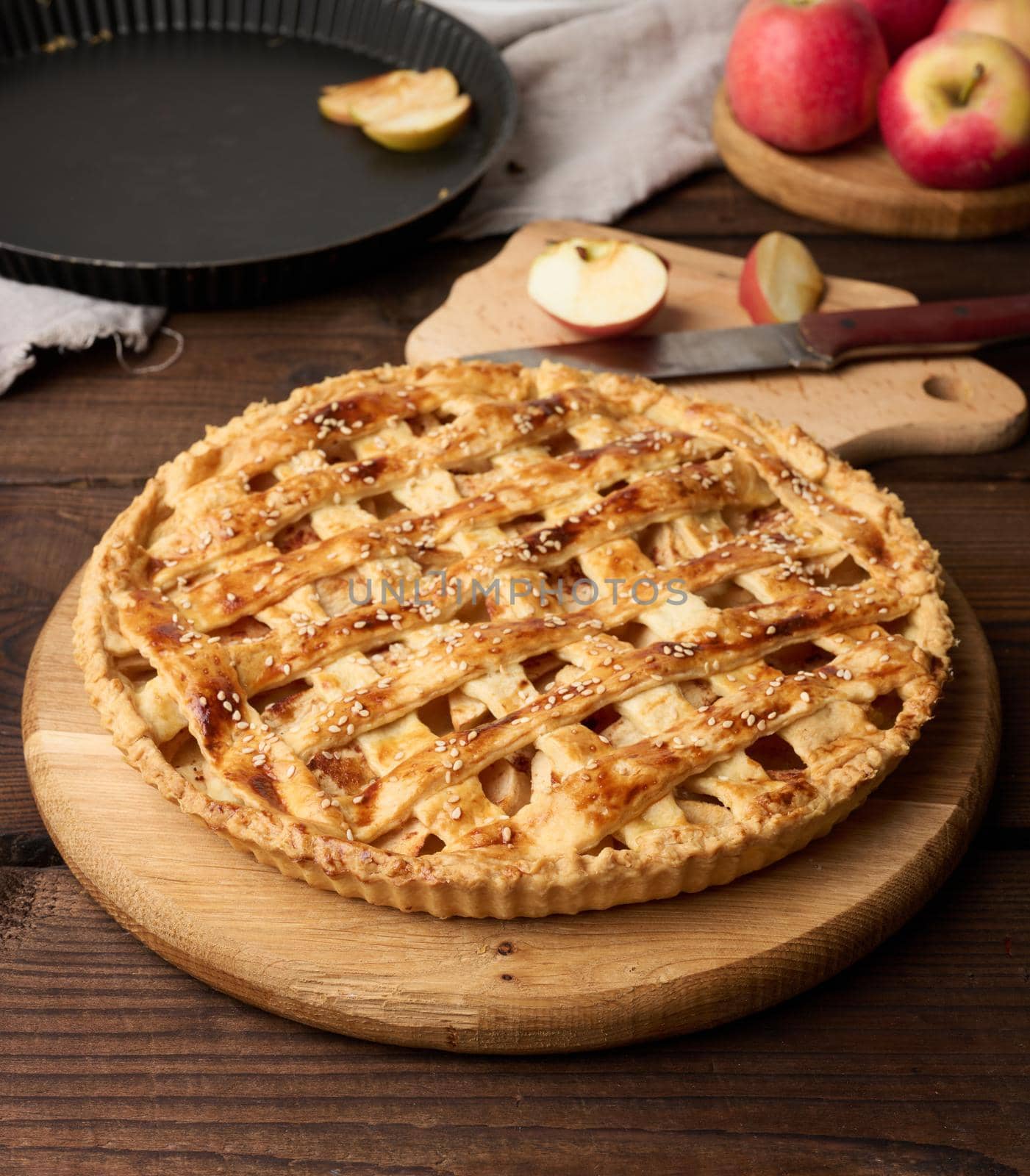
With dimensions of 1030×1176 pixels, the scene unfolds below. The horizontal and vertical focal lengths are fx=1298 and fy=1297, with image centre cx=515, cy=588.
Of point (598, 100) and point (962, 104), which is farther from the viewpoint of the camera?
point (598, 100)

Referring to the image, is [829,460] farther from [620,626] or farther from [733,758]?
[733,758]

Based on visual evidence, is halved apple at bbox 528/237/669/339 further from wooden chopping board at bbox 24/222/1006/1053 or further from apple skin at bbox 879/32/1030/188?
wooden chopping board at bbox 24/222/1006/1053

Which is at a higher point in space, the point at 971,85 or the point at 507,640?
the point at 971,85

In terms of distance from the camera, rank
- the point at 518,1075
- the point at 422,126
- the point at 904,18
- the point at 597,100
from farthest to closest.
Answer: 1. the point at 597,100
2. the point at 904,18
3. the point at 422,126
4. the point at 518,1075

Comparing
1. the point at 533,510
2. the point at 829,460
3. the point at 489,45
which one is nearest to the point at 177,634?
the point at 533,510

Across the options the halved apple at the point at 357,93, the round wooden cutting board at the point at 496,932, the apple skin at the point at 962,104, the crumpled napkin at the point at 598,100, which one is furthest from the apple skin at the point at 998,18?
the round wooden cutting board at the point at 496,932

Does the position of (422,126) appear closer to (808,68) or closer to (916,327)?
(808,68)

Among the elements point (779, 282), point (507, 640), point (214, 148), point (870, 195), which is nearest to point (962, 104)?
point (870, 195)
